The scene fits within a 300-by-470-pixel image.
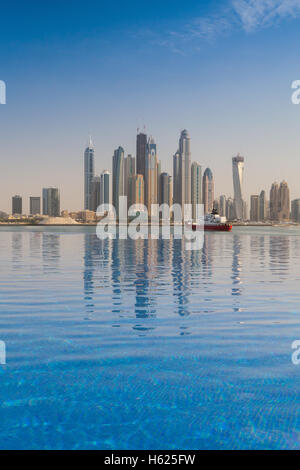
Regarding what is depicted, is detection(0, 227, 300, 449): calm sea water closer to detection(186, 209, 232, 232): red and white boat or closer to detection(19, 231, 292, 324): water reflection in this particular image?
detection(19, 231, 292, 324): water reflection

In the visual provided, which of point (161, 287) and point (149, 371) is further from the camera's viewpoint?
point (161, 287)

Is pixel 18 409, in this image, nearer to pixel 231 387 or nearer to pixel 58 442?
pixel 58 442

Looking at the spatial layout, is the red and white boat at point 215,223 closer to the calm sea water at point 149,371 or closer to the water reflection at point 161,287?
the water reflection at point 161,287

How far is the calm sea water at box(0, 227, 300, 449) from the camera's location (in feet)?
24.6

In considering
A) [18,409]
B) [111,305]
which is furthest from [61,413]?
[111,305]

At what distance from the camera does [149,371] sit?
34.3 feet

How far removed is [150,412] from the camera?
8258mm

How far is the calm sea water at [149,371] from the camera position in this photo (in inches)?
295

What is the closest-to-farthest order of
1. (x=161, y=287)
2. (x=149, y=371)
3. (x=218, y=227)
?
1. (x=149, y=371)
2. (x=161, y=287)
3. (x=218, y=227)

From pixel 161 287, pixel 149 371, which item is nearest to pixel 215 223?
pixel 161 287

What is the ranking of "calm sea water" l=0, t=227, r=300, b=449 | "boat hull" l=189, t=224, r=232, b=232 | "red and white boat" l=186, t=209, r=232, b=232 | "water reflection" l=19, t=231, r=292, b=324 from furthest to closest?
"red and white boat" l=186, t=209, r=232, b=232 < "boat hull" l=189, t=224, r=232, b=232 < "water reflection" l=19, t=231, r=292, b=324 < "calm sea water" l=0, t=227, r=300, b=449

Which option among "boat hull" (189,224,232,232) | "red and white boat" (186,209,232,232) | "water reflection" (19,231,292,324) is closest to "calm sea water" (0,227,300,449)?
"water reflection" (19,231,292,324)

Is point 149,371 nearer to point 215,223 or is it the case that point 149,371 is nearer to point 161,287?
point 161,287

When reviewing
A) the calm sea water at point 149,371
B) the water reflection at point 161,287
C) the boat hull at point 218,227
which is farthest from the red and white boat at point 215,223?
the calm sea water at point 149,371
